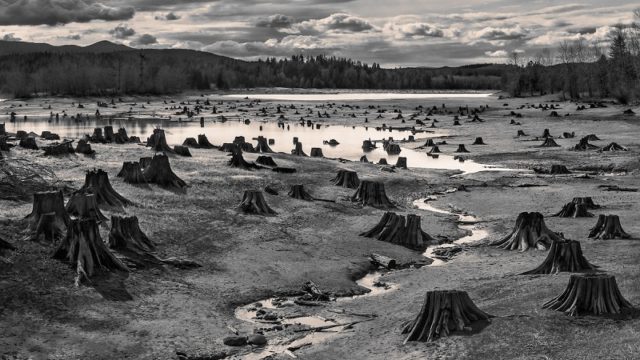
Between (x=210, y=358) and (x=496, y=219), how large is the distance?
15278 mm

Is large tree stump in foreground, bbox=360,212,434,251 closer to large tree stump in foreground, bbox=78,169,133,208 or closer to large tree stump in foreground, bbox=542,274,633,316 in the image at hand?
large tree stump in foreground, bbox=78,169,133,208

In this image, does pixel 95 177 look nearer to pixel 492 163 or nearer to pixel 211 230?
pixel 211 230

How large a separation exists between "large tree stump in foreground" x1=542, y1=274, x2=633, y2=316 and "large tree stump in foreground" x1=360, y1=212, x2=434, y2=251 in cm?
902

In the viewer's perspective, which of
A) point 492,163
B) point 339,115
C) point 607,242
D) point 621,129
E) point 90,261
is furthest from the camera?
point 339,115

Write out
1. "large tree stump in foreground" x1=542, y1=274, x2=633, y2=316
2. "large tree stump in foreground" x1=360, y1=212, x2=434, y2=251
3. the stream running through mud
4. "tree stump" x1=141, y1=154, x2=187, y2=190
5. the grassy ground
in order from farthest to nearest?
"tree stump" x1=141, y1=154, x2=187, y2=190 → "large tree stump in foreground" x1=360, y1=212, x2=434, y2=251 → the stream running through mud → "large tree stump in foreground" x1=542, y1=274, x2=633, y2=316 → the grassy ground

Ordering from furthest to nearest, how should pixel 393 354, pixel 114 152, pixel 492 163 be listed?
pixel 492 163 → pixel 114 152 → pixel 393 354

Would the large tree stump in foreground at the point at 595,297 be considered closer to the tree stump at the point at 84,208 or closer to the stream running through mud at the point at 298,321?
the stream running through mud at the point at 298,321

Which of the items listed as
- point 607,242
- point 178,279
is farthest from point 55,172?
point 607,242

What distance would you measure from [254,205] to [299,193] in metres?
3.39

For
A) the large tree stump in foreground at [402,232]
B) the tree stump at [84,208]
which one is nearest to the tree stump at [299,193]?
the large tree stump in foreground at [402,232]

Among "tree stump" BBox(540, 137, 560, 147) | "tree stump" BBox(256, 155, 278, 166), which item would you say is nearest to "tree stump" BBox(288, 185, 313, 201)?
"tree stump" BBox(256, 155, 278, 166)

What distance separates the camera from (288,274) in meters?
19.6

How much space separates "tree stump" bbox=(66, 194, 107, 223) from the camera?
21609 mm

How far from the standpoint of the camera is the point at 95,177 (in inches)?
958
